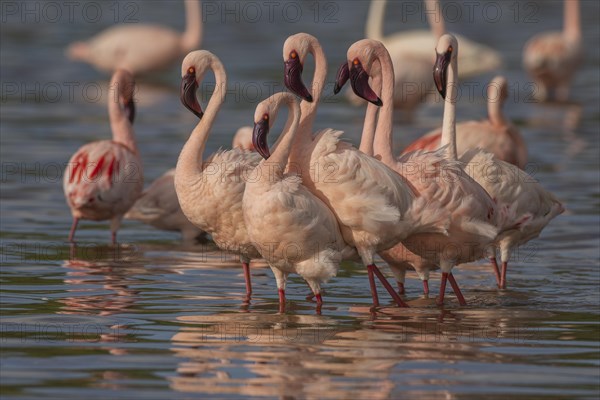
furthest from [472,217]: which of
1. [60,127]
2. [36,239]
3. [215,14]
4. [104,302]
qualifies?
[215,14]

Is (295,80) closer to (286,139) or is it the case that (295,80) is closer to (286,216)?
(286,139)

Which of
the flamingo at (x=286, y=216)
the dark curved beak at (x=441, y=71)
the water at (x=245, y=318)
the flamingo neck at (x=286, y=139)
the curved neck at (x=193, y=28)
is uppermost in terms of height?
the curved neck at (x=193, y=28)

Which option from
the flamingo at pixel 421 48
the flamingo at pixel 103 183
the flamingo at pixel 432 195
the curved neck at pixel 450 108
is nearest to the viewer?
the flamingo at pixel 432 195

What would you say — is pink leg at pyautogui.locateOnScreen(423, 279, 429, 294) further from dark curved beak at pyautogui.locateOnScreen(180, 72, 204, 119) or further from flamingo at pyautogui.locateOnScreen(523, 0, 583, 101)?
flamingo at pyautogui.locateOnScreen(523, 0, 583, 101)

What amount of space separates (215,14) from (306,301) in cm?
2503

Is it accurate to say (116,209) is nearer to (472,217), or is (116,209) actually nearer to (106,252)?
(106,252)

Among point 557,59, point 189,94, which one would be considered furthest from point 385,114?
point 557,59

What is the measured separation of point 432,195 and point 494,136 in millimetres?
4419

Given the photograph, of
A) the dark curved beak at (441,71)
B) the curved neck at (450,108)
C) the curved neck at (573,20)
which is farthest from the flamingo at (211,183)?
the curved neck at (573,20)

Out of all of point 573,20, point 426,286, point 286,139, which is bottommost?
point 426,286

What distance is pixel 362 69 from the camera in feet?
31.2

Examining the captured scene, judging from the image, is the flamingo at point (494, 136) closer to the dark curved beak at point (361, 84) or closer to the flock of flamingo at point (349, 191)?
the flock of flamingo at point (349, 191)

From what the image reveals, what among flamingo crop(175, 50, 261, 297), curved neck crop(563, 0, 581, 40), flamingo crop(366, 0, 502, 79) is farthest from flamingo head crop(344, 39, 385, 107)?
curved neck crop(563, 0, 581, 40)

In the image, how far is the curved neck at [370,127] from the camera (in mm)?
9703
